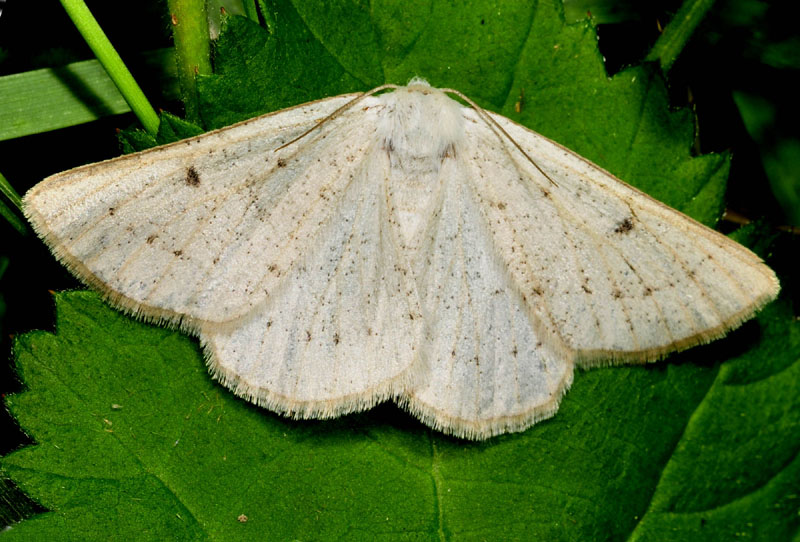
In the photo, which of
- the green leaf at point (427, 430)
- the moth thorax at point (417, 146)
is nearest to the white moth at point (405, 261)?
the moth thorax at point (417, 146)

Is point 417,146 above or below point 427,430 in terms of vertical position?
above

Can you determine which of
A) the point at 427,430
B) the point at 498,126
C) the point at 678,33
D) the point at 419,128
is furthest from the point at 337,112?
the point at 678,33

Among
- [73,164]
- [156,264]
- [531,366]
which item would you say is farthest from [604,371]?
[73,164]

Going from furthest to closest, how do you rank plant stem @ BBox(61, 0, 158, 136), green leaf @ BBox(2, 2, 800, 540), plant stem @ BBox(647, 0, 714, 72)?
1. plant stem @ BBox(647, 0, 714, 72)
2. plant stem @ BBox(61, 0, 158, 136)
3. green leaf @ BBox(2, 2, 800, 540)

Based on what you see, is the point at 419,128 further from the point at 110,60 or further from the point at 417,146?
the point at 110,60

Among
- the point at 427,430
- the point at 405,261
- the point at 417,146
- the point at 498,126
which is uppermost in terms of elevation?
the point at 498,126

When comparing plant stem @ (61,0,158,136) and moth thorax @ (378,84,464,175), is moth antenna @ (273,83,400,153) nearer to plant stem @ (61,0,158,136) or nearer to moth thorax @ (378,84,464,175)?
moth thorax @ (378,84,464,175)

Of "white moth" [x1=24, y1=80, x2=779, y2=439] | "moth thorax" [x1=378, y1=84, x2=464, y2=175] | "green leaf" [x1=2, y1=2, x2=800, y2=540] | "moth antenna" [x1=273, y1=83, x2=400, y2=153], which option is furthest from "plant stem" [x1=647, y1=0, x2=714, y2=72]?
"moth antenna" [x1=273, y1=83, x2=400, y2=153]
